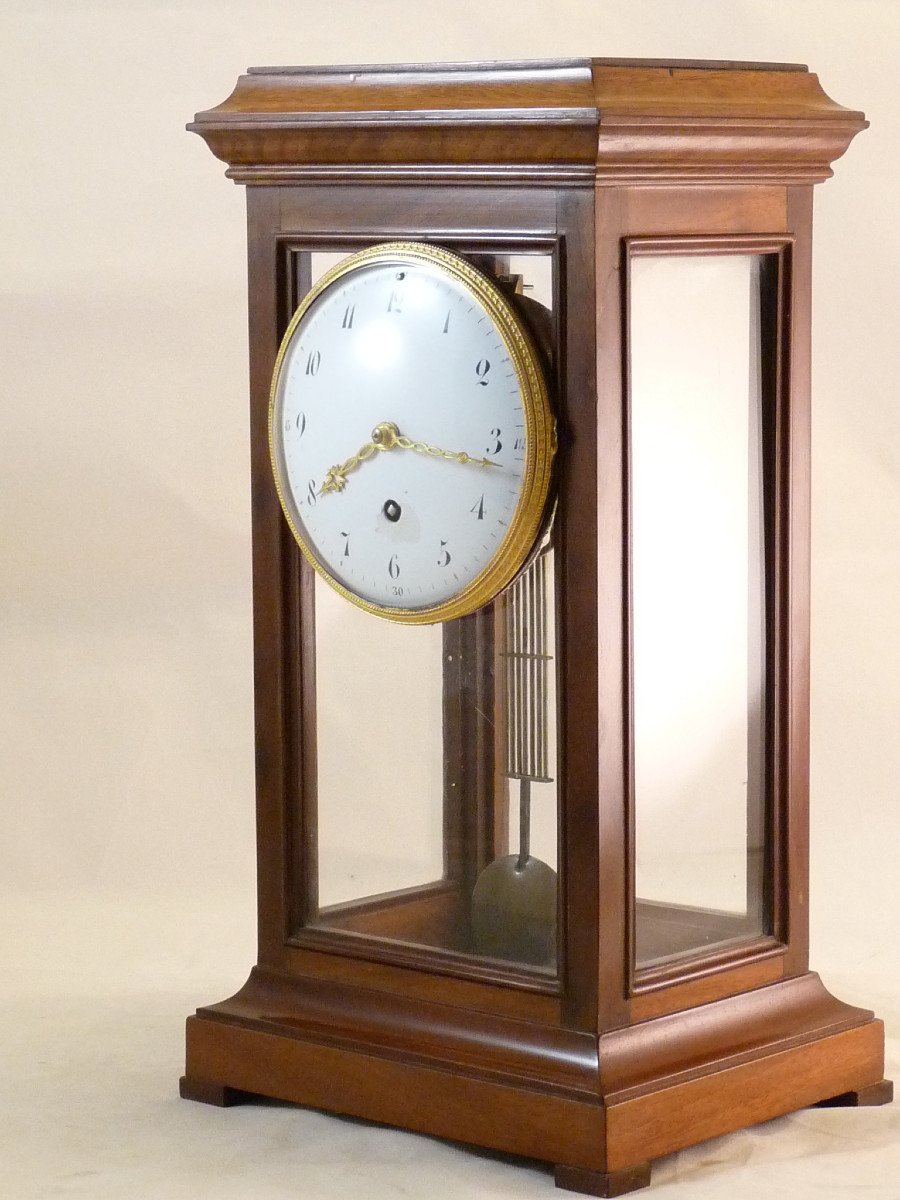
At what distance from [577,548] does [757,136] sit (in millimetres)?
398

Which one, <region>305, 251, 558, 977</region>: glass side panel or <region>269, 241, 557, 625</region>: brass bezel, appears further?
<region>305, 251, 558, 977</region>: glass side panel

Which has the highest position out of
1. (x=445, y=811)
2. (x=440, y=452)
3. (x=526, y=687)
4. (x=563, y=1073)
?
(x=440, y=452)

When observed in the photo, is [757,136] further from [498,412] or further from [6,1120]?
[6,1120]

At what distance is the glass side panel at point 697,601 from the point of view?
8.04ft

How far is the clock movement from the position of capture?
2.39 meters

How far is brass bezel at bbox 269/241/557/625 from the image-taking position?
2.38 metres

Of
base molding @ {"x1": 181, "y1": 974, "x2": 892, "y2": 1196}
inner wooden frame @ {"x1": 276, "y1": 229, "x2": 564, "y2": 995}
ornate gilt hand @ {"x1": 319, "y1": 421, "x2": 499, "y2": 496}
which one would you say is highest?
ornate gilt hand @ {"x1": 319, "y1": 421, "x2": 499, "y2": 496}

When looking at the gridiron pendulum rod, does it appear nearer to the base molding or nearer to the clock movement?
the clock movement

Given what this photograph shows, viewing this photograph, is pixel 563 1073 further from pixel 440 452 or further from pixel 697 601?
pixel 440 452

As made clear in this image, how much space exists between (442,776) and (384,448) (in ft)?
1.07

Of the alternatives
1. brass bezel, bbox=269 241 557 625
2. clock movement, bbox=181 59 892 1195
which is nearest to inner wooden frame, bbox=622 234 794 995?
clock movement, bbox=181 59 892 1195

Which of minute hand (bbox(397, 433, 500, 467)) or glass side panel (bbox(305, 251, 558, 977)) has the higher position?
minute hand (bbox(397, 433, 500, 467))

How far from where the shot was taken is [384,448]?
249 cm

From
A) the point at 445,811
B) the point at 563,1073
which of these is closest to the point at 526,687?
the point at 445,811
